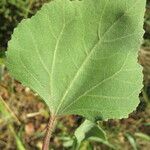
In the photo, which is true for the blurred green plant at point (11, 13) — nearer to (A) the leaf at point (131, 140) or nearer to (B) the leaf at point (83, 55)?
(A) the leaf at point (131, 140)

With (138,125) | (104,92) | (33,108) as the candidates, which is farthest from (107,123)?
(104,92)

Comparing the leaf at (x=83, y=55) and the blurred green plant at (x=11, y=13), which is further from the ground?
the leaf at (x=83, y=55)

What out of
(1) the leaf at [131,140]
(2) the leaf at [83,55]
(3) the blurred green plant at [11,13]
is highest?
(2) the leaf at [83,55]

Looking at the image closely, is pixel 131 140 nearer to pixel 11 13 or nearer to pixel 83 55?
pixel 11 13

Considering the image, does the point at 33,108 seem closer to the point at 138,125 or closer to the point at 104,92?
the point at 138,125

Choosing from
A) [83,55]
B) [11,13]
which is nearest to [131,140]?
[11,13]

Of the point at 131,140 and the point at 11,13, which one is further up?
the point at 11,13

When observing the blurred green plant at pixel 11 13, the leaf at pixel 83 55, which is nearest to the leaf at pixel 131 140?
the blurred green plant at pixel 11 13

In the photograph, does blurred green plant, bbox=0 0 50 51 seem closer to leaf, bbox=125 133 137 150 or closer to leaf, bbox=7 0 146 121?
leaf, bbox=125 133 137 150
